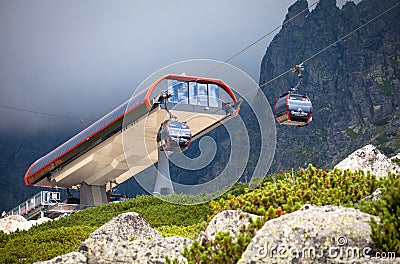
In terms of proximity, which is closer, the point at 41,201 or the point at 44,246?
the point at 44,246

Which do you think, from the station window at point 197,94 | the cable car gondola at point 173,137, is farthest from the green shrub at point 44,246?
the station window at point 197,94

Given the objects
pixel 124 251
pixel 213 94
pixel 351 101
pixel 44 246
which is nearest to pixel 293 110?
pixel 44 246

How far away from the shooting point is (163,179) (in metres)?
35.8

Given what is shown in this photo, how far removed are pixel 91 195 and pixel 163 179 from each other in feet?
46.2

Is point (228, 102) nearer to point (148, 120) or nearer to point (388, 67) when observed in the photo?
point (148, 120)

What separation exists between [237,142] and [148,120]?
9597mm

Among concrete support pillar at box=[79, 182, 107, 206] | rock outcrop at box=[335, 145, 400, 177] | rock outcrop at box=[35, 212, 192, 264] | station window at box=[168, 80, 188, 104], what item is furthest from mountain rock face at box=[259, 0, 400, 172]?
rock outcrop at box=[35, 212, 192, 264]

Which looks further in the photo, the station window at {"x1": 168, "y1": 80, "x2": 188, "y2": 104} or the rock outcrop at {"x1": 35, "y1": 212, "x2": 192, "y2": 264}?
the station window at {"x1": 168, "y1": 80, "x2": 188, "y2": 104}

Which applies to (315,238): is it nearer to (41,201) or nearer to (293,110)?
(293,110)

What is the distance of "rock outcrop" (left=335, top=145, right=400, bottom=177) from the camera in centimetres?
1744

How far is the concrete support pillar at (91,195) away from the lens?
1889 inches

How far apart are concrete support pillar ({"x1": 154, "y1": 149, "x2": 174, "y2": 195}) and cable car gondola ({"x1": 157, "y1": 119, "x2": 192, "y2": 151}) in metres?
8.97

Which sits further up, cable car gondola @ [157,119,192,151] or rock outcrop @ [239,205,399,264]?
cable car gondola @ [157,119,192,151]

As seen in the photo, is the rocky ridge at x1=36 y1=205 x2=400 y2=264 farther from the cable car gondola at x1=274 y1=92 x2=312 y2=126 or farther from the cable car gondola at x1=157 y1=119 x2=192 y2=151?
the cable car gondola at x1=157 y1=119 x2=192 y2=151
